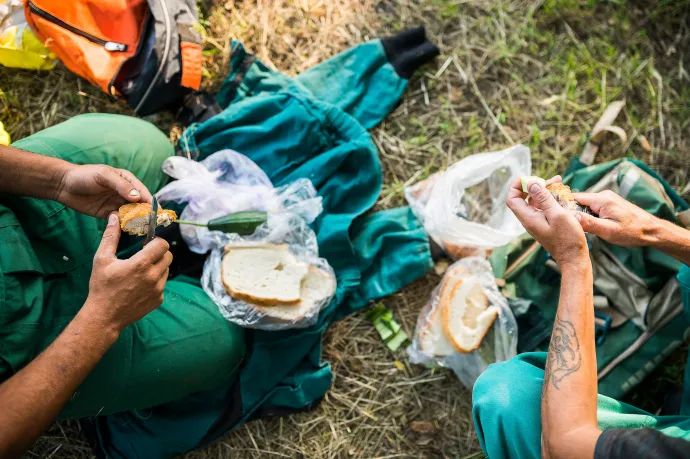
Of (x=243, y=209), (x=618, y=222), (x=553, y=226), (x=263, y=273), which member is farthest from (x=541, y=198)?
(x=243, y=209)

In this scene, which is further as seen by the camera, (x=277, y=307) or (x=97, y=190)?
(x=277, y=307)

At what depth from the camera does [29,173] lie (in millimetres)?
1761

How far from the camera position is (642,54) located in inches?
118

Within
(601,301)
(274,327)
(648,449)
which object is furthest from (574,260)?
(274,327)

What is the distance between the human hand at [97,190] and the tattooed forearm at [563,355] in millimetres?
1469

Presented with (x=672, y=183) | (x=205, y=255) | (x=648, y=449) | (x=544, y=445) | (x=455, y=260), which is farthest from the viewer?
(x=672, y=183)

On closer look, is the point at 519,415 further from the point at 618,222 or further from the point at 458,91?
the point at 458,91

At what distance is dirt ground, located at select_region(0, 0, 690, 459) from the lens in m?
2.58

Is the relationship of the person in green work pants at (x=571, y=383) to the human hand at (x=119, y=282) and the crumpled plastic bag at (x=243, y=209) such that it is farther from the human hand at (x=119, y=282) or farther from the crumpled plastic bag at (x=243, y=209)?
the human hand at (x=119, y=282)

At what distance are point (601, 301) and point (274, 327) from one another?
5.01 feet

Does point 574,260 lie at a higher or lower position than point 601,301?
higher

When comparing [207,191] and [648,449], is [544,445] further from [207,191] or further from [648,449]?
[207,191]

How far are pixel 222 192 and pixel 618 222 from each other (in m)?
1.65

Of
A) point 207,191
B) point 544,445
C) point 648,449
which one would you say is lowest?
point 544,445
